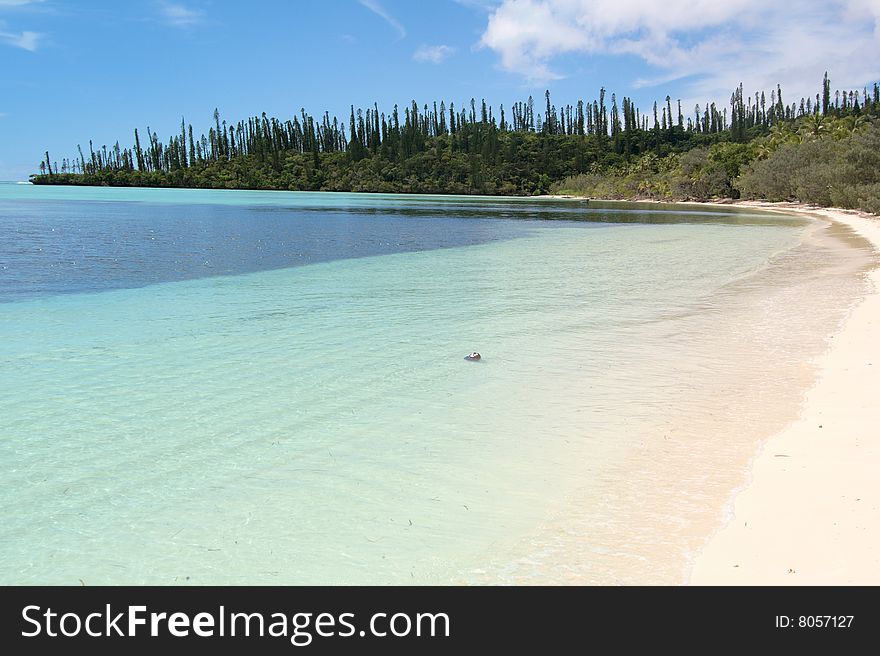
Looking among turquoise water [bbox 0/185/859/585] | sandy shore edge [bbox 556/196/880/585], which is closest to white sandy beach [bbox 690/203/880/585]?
sandy shore edge [bbox 556/196/880/585]

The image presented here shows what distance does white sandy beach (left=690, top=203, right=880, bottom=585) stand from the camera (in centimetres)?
431

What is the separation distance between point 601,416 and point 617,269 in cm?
1601

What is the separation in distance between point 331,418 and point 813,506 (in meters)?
4.68

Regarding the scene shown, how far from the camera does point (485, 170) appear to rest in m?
159

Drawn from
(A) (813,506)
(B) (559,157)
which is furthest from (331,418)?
(B) (559,157)

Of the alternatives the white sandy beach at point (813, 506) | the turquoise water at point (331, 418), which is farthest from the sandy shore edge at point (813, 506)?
the turquoise water at point (331, 418)

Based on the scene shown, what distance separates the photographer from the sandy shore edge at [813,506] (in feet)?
14.1

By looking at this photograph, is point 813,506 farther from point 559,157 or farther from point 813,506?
point 559,157

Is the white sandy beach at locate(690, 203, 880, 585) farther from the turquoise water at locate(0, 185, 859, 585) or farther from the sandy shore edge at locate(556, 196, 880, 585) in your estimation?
the turquoise water at locate(0, 185, 859, 585)

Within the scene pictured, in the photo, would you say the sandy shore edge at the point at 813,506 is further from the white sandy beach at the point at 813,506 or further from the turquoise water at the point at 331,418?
the turquoise water at the point at 331,418

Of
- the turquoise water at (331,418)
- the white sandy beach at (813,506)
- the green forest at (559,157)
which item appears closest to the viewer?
the white sandy beach at (813,506)

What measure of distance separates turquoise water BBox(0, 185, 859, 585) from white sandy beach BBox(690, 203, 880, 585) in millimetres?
859

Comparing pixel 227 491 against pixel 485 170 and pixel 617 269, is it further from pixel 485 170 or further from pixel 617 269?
pixel 485 170

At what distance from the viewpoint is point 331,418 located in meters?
7.77
